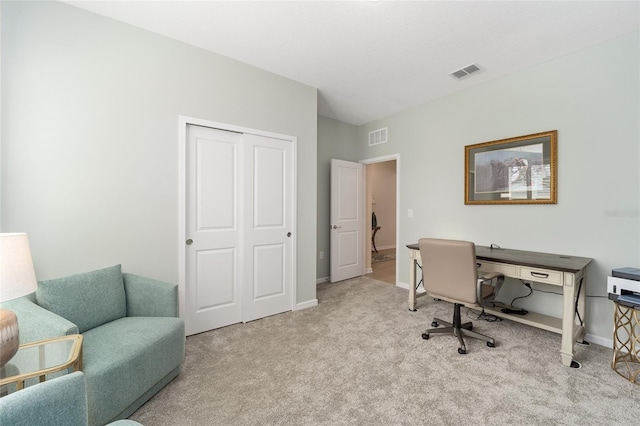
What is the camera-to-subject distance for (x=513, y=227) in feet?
9.86

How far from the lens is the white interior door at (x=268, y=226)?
2.95 meters

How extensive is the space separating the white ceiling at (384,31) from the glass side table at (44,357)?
2.31 m

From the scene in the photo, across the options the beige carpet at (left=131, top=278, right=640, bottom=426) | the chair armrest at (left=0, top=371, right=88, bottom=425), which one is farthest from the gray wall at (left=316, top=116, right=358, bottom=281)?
the chair armrest at (left=0, top=371, right=88, bottom=425)

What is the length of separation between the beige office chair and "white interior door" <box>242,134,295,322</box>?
1.54 m

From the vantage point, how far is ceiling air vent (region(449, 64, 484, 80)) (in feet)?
9.43

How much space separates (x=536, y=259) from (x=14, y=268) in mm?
3558

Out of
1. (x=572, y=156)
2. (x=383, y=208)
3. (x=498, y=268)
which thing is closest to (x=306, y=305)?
(x=498, y=268)

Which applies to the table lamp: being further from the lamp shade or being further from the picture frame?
the picture frame

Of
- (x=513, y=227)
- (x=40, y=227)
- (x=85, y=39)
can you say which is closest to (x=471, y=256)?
(x=513, y=227)

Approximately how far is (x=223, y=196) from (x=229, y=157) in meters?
0.41

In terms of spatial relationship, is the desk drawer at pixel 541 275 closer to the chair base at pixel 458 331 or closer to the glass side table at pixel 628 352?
the glass side table at pixel 628 352

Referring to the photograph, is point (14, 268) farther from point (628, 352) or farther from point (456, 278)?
point (628, 352)

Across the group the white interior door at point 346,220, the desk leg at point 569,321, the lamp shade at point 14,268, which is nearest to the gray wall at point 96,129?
the lamp shade at point 14,268

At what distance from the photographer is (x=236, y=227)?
9.50 ft
